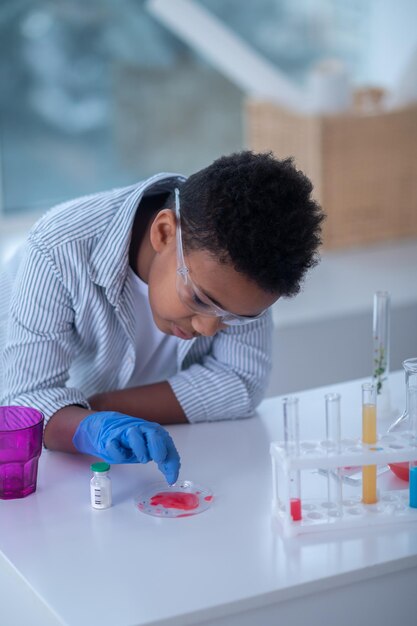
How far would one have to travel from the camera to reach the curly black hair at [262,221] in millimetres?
1200

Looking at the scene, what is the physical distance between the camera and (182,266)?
4.32ft

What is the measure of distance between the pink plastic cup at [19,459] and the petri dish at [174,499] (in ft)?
0.49

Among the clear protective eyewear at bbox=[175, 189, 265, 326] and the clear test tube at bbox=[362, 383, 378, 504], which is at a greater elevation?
the clear protective eyewear at bbox=[175, 189, 265, 326]

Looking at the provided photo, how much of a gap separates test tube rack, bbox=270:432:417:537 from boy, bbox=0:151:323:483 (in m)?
0.18

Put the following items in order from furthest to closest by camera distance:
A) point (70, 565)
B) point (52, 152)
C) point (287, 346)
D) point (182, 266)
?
point (52, 152) < point (287, 346) < point (182, 266) < point (70, 565)

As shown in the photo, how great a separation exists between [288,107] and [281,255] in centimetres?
189

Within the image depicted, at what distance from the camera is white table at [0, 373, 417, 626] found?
101 cm

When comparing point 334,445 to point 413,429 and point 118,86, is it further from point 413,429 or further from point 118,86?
point 118,86

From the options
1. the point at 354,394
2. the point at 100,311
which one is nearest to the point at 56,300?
the point at 100,311

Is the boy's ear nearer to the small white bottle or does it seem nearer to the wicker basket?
the small white bottle

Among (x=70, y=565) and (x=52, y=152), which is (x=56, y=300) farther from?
(x=52, y=152)

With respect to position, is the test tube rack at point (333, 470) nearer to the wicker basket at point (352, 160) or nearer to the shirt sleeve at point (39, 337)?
the shirt sleeve at point (39, 337)

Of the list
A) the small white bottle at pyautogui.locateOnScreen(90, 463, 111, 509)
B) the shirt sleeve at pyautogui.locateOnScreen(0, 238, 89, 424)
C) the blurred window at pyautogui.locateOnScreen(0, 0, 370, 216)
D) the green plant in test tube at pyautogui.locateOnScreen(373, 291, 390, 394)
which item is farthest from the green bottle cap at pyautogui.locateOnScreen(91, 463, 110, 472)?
the blurred window at pyautogui.locateOnScreen(0, 0, 370, 216)

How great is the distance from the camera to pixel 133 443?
1263mm
